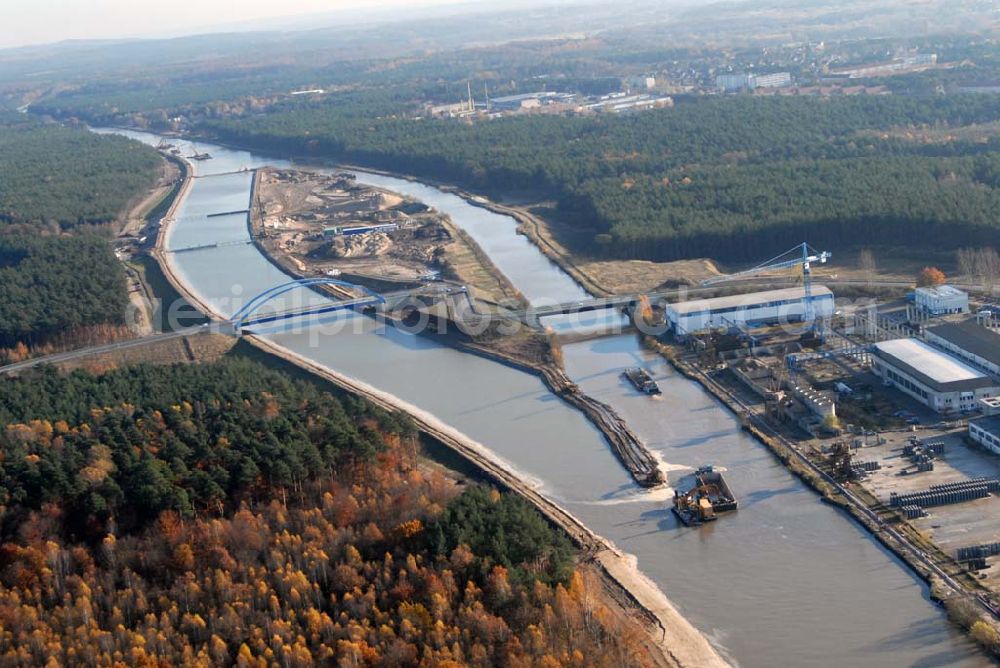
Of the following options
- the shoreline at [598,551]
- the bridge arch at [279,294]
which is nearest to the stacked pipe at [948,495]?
the shoreline at [598,551]

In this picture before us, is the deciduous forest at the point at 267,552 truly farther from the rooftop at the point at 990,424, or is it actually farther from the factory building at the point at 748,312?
the factory building at the point at 748,312

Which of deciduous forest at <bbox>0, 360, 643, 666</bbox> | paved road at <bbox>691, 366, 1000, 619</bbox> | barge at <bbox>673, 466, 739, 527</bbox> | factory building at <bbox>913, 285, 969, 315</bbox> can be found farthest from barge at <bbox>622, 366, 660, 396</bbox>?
factory building at <bbox>913, 285, 969, 315</bbox>

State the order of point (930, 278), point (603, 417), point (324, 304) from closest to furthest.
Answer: point (603, 417) < point (930, 278) < point (324, 304)

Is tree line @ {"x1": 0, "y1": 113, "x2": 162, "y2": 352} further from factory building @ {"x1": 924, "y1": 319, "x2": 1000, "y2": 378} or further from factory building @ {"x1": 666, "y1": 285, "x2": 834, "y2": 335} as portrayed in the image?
factory building @ {"x1": 924, "y1": 319, "x2": 1000, "y2": 378}

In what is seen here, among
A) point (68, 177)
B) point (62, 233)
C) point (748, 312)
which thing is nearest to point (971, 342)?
point (748, 312)

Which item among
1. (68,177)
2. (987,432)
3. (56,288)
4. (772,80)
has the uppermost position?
(68,177)

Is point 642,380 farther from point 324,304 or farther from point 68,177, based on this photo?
point 68,177

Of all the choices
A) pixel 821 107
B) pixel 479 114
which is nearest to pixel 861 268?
pixel 821 107
